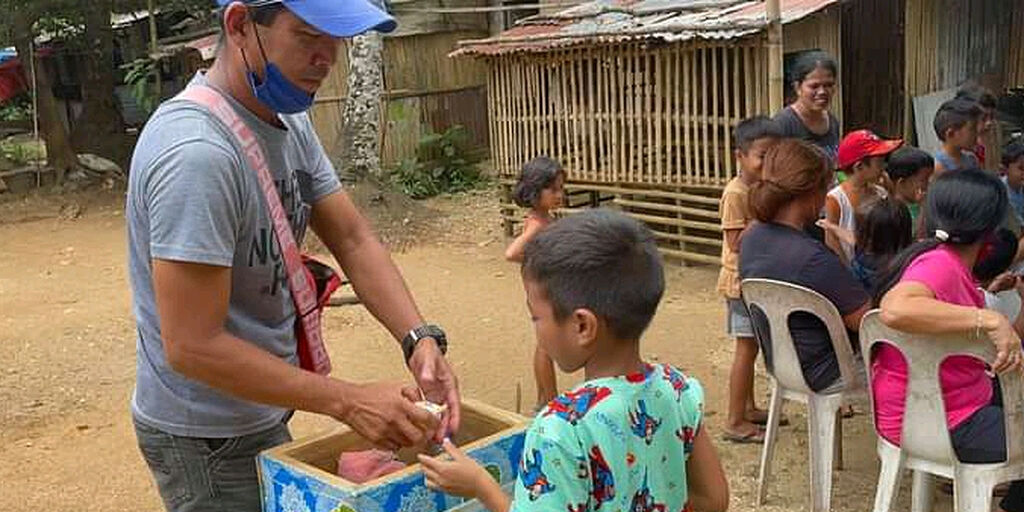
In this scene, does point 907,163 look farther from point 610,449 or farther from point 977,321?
point 610,449

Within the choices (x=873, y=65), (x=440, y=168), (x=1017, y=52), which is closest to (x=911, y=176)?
(x=873, y=65)

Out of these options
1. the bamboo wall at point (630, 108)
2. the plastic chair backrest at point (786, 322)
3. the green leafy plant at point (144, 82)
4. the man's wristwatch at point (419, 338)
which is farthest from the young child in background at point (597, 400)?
the green leafy plant at point (144, 82)

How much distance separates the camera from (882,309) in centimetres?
313

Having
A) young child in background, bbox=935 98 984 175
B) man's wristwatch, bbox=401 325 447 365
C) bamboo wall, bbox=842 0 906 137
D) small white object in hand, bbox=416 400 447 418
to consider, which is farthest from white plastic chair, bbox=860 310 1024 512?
bamboo wall, bbox=842 0 906 137

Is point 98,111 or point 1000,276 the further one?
point 98,111

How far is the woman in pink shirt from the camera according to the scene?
298 cm

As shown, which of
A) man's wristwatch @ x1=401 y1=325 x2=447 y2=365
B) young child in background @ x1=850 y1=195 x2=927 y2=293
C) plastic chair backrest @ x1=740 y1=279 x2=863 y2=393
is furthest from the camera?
young child in background @ x1=850 y1=195 x2=927 y2=293

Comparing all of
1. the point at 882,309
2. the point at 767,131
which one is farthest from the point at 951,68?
the point at 882,309

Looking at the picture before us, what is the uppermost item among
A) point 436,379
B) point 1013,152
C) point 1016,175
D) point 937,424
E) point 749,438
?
point 436,379

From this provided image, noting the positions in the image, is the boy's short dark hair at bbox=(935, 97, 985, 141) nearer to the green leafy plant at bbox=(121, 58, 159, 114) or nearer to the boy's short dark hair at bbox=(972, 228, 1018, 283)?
the boy's short dark hair at bbox=(972, 228, 1018, 283)

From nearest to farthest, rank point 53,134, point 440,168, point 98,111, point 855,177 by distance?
point 855,177
point 440,168
point 53,134
point 98,111

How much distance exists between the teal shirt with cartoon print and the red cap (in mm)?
3205

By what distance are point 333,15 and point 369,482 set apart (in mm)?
801

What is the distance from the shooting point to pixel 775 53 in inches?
281
